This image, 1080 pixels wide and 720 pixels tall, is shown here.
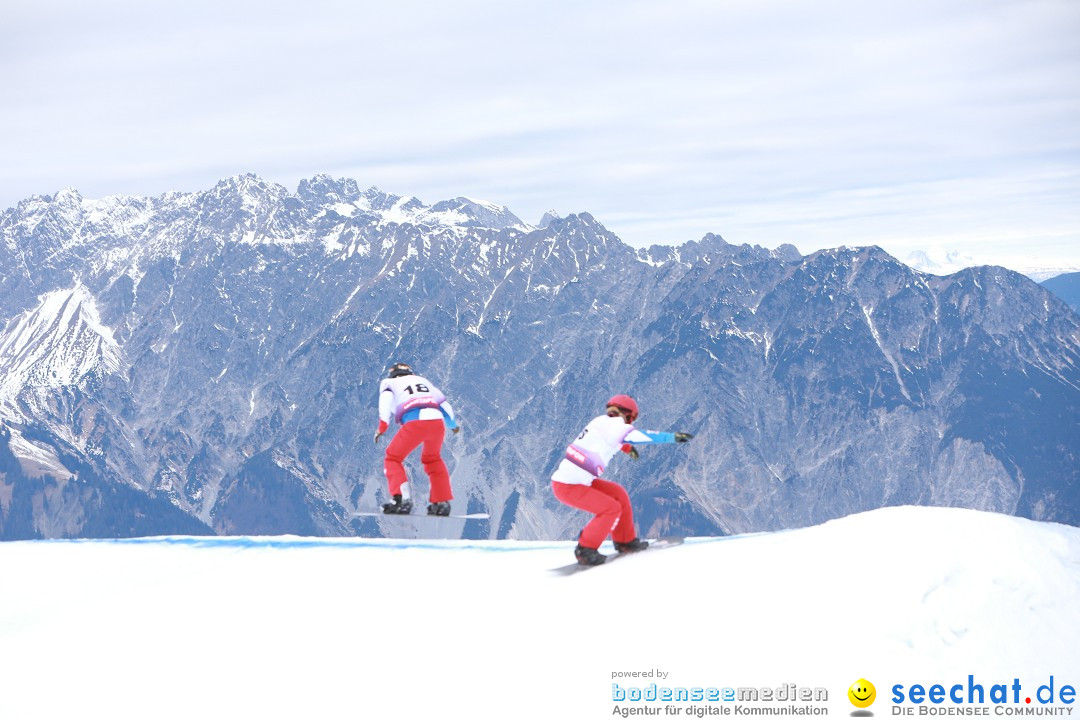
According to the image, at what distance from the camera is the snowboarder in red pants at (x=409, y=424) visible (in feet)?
119

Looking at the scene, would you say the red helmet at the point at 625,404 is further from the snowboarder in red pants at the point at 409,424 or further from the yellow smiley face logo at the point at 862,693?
the yellow smiley face logo at the point at 862,693

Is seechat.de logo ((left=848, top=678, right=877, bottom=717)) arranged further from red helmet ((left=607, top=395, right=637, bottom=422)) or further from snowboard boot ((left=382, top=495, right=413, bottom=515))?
snowboard boot ((left=382, top=495, right=413, bottom=515))

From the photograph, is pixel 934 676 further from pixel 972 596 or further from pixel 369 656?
pixel 369 656

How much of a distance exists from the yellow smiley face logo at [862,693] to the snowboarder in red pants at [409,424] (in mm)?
18237

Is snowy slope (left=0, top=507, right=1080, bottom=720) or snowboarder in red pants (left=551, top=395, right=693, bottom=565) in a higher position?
snowboarder in red pants (left=551, top=395, right=693, bottom=565)

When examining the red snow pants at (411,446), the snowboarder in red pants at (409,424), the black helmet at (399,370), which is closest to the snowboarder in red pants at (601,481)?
the snowboarder in red pants at (409,424)

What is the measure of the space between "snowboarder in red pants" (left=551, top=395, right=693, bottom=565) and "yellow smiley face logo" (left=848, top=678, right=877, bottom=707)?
8.05 m

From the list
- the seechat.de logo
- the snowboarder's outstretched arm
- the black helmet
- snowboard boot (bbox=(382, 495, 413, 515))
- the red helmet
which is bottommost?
the seechat.de logo

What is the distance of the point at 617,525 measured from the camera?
89.7ft

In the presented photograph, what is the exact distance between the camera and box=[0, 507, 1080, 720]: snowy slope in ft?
67.1

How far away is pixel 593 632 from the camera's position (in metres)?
22.3

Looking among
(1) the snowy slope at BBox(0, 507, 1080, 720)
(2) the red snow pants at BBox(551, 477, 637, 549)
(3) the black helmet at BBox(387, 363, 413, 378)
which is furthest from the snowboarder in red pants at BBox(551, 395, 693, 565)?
(3) the black helmet at BBox(387, 363, 413, 378)

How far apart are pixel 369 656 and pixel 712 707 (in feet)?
24.9

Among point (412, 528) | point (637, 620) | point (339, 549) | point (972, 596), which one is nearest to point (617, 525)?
point (637, 620)
